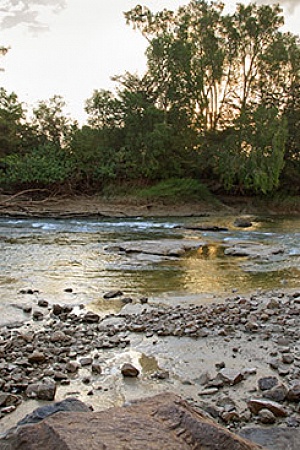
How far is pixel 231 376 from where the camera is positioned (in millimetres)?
3572

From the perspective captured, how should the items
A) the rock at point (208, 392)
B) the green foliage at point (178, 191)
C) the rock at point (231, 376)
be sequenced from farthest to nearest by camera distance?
the green foliage at point (178, 191) → the rock at point (231, 376) → the rock at point (208, 392)

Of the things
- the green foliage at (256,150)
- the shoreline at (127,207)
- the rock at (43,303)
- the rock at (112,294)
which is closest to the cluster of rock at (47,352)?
the rock at (43,303)

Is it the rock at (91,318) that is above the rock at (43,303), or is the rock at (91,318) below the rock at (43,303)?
above

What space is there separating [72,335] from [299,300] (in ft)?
11.4

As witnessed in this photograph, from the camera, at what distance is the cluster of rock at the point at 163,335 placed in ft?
10.4

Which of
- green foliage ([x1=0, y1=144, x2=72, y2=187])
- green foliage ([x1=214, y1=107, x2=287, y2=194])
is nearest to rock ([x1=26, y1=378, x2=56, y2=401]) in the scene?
green foliage ([x1=214, y1=107, x2=287, y2=194])

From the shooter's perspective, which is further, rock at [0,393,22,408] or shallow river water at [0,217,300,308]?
shallow river water at [0,217,300,308]

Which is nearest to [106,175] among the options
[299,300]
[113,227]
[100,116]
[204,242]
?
[100,116]

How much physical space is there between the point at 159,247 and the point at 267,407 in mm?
8544

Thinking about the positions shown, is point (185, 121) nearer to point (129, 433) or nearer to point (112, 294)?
point (112, 294)

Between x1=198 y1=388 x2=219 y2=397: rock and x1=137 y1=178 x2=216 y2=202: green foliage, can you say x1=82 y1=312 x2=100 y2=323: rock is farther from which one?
x1=137 y1=178 x2=216 y2=202: green foliage

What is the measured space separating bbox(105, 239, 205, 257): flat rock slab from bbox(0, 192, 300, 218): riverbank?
35.3 feet

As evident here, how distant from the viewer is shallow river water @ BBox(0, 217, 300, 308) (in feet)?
23.7

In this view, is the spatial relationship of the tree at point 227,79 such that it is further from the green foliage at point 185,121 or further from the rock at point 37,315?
the rock at point 37,315
